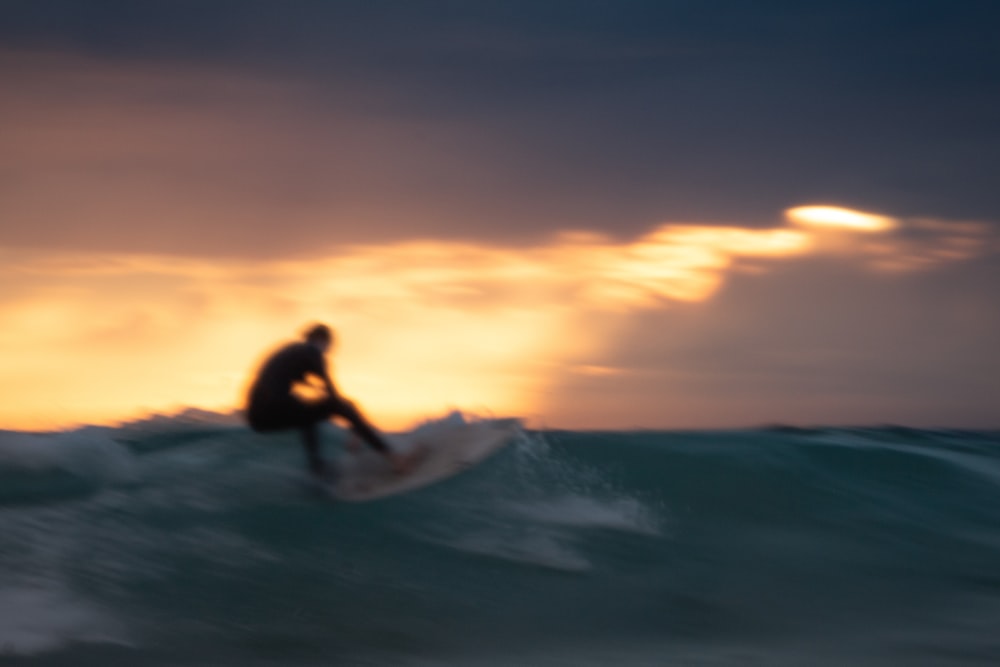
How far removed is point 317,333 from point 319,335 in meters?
0.02

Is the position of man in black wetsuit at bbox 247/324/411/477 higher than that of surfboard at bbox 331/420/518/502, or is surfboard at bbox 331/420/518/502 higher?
man in black wetsuit at bbox 247/324/411/477

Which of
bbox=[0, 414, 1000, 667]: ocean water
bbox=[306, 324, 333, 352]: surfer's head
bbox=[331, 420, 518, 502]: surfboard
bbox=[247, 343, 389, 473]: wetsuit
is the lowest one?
bbox=[0, 414, 1000, 667]: ocean water

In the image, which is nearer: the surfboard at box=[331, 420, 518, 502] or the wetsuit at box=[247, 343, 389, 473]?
the wetsuit at box=[247, 343, 389, 473]

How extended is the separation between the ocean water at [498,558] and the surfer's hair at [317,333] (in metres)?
1.23

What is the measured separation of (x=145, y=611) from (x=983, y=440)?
42.0 ft

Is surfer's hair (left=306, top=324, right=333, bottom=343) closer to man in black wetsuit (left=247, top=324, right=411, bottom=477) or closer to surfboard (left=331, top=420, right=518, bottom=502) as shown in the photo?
man in black wetsuit (left=247, top=324, right=411, bottom=477)

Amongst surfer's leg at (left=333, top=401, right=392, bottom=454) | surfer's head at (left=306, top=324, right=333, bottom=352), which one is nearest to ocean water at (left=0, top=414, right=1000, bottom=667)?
surfer's leg at (left=333, top=401, right=392, bottom=454)

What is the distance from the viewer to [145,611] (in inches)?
236

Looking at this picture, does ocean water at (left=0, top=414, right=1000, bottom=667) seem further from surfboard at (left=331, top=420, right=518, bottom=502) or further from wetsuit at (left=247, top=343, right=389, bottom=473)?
wetsuit at (left=247, top=343, right=389, bottom=473)

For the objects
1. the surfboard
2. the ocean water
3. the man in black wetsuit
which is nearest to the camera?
the ocean water

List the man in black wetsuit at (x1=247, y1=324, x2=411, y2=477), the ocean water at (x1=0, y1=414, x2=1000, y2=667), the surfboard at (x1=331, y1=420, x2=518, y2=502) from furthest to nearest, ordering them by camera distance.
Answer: the surfboard at (x1=331, y1=420, x2=518, y2=502), the man in black wetsuit at (x1=247, y1=324, x2=411, y2=477), the ocean water at (x1=0, y1=414, x2=1000, y2=667)

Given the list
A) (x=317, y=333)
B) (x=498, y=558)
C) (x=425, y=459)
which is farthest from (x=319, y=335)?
(x=498, y=558)

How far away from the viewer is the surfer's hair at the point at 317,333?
7.96 meters

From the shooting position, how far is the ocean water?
569 centimetres
